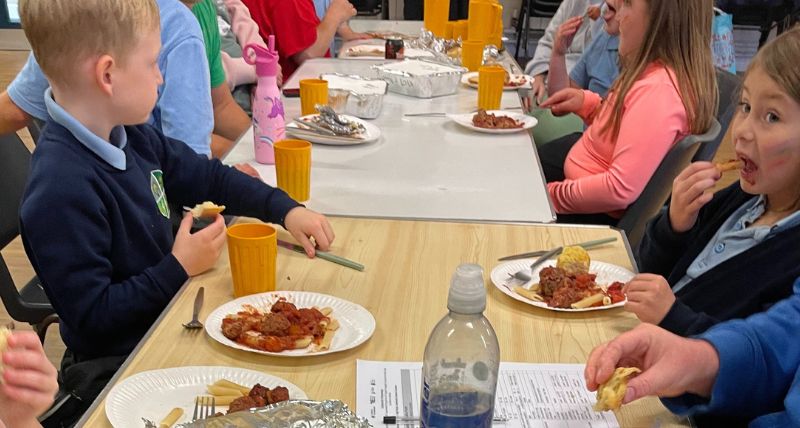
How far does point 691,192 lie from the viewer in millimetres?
1578

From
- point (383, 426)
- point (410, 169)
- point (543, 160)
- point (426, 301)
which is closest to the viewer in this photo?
point (383, 426)

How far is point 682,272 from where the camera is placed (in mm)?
1621

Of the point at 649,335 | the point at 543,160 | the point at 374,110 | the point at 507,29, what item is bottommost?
the point at 507,29

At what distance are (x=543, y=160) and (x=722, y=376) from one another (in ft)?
5.88

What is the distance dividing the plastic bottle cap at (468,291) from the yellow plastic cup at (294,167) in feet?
3.17

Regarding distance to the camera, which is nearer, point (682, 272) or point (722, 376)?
point (722, 376)

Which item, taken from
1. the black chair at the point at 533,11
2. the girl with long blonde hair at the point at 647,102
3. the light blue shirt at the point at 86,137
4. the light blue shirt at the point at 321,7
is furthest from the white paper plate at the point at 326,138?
the black chair at the point at 533,11

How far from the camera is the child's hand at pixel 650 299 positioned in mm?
1285

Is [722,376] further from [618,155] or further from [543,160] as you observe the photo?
[543,160]

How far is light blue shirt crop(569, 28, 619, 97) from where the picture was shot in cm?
322

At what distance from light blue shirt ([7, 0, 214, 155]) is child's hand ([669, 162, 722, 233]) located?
3.90 feet

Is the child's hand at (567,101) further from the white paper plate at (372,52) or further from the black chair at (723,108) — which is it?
the white paper plate at (372,52)

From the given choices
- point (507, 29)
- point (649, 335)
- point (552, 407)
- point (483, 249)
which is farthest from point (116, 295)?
point (507, 29)

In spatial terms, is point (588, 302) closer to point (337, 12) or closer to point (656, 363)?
point (656, 363)
